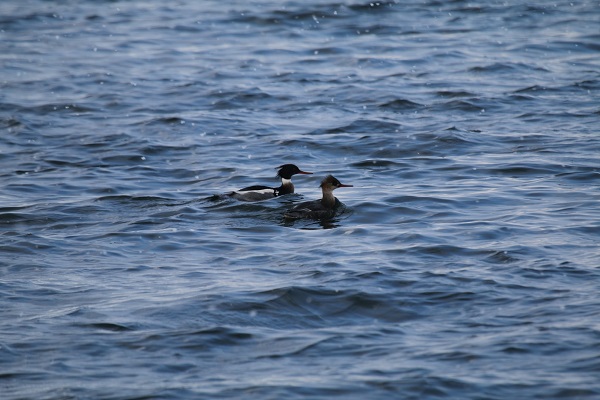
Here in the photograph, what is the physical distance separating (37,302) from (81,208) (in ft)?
14.2

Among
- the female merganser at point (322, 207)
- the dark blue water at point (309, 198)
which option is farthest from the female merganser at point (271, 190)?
the female merganser at point (322, 207)

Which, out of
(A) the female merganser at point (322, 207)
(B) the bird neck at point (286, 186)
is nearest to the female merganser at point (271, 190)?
(B) the bird neck at point (286, 186)

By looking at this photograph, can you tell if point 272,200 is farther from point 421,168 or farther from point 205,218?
point 421,168

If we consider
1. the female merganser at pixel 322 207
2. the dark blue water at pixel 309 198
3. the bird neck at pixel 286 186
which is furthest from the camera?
the bird neck at pixel 286 186

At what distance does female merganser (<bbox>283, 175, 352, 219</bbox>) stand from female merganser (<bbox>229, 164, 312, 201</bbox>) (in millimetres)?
603

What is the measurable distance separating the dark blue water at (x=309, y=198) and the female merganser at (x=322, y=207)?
8.0 inches

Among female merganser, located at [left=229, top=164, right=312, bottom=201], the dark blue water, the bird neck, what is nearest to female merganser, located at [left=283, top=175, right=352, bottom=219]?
the dark blue water

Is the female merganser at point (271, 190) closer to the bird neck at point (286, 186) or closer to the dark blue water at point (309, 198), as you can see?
the bird neck at point (286, 186)

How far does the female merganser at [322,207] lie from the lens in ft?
47.3

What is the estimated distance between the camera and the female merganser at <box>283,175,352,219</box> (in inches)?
568

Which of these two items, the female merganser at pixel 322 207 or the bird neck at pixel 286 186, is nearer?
the female merganser at pixel 322 207

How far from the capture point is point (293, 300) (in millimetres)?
10523

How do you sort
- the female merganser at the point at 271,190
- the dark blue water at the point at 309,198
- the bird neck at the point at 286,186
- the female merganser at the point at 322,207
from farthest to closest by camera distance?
the bird neck at the point at 286,186
the female merganser at the point at 271,190
the female merganser at the point at 322,207
the dark blue water at the point at 309,198

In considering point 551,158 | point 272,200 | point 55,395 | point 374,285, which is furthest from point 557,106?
point 55,395
